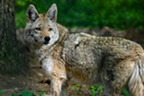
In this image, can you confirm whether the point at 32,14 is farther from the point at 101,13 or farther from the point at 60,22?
the point at 101,13

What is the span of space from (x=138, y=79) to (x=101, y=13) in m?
10.9

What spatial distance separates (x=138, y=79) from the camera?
Result: 4891 mm

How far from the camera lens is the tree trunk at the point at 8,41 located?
6727mm

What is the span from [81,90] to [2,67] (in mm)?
2341

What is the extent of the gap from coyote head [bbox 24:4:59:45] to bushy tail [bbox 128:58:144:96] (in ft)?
6.45

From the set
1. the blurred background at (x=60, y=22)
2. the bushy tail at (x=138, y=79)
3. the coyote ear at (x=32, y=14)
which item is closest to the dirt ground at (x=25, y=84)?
the blurred background at (x=60, y=22)

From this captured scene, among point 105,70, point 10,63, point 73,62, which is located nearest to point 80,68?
point 73,62

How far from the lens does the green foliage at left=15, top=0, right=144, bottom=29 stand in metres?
14.1

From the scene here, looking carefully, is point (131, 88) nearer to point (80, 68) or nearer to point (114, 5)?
point (80, 68)

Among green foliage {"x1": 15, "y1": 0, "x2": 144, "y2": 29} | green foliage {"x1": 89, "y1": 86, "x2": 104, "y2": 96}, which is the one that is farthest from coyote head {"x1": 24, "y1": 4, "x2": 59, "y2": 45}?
green foliage {"x1": 15, "y1": 0, "x2": 144, "y2": 29}

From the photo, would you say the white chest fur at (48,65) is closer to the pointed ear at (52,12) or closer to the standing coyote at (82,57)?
the standing coyote at (82,57)

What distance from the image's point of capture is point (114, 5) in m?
16.5

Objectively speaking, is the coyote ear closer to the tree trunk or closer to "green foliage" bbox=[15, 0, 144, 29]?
the tree trunk

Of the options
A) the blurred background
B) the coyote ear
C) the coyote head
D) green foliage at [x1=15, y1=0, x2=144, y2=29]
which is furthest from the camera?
green foliage at [x1=15, y1=0, x2=144, y2=29]
